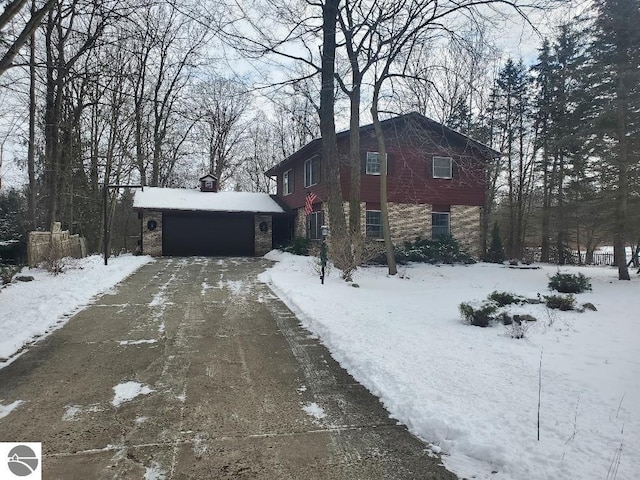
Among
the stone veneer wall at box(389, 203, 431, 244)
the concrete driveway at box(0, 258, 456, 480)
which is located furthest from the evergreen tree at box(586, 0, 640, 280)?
the concrete driveway at box(0, 258, 456, 480)

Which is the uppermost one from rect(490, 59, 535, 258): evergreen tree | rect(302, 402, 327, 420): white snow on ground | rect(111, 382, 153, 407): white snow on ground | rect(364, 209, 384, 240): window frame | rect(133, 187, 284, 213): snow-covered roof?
rect(490, 59, 535, 258): evergreen tree

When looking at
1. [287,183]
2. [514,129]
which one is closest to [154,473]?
[287,183]

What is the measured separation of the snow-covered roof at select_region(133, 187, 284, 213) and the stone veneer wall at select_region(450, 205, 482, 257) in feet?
28.4

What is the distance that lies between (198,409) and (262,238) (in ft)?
60.0

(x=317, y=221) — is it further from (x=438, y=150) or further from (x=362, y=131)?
(x=438, y=150)

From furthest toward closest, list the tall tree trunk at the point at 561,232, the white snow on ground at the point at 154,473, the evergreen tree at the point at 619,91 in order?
the tall tree trunk at the point at 561,232 < the evergreen tree at the point at 619,91 < the white snow on ground at the point at 154,473

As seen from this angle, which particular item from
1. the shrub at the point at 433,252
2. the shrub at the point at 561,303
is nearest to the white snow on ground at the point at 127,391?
the shrub at the point at 561,303

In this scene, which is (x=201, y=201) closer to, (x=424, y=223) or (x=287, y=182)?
(x=287, y=182)

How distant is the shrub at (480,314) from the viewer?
6578 mm

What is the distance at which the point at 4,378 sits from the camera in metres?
4.26

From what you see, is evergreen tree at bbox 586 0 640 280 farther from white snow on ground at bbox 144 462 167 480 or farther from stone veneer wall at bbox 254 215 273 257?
white snow on ground at bbox 144 462 167 480

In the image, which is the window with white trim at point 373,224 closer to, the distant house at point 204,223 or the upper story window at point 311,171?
the upper story window at point 311,171

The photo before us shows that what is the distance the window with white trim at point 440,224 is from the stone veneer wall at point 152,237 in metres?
13.0

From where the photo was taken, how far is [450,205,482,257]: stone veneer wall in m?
19.6
